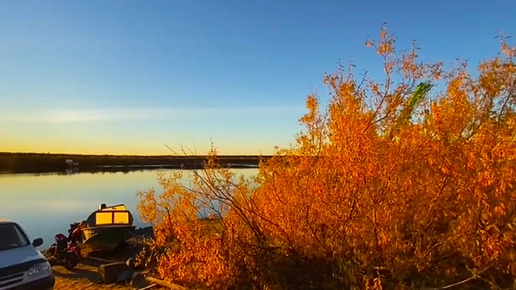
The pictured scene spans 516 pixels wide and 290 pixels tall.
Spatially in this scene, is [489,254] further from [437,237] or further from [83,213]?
[83,213]

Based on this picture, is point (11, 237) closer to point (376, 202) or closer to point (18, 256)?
point (18, 256)

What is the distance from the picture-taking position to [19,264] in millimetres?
7574

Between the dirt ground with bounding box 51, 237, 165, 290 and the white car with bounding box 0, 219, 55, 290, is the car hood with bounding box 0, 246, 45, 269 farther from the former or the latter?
the dirt ground with bounding box 51, 237, 165, 290

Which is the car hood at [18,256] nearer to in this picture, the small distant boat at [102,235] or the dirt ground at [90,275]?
the dirt ground at [90,275]

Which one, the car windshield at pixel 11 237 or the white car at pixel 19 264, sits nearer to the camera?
the white car at pixel 19 264

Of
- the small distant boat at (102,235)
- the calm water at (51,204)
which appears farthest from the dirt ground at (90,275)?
the calm water at (51,204)

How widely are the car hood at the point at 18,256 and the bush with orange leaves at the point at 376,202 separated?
7.92 feet

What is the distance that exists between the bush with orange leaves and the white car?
86.4 inches

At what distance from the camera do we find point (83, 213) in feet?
87.5

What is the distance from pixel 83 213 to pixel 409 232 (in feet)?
77.5

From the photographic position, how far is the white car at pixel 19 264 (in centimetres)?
732

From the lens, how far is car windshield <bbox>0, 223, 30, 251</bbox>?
27.5 ft

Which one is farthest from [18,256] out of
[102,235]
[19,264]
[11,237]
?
[102,235]

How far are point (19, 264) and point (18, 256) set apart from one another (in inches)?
16.3
